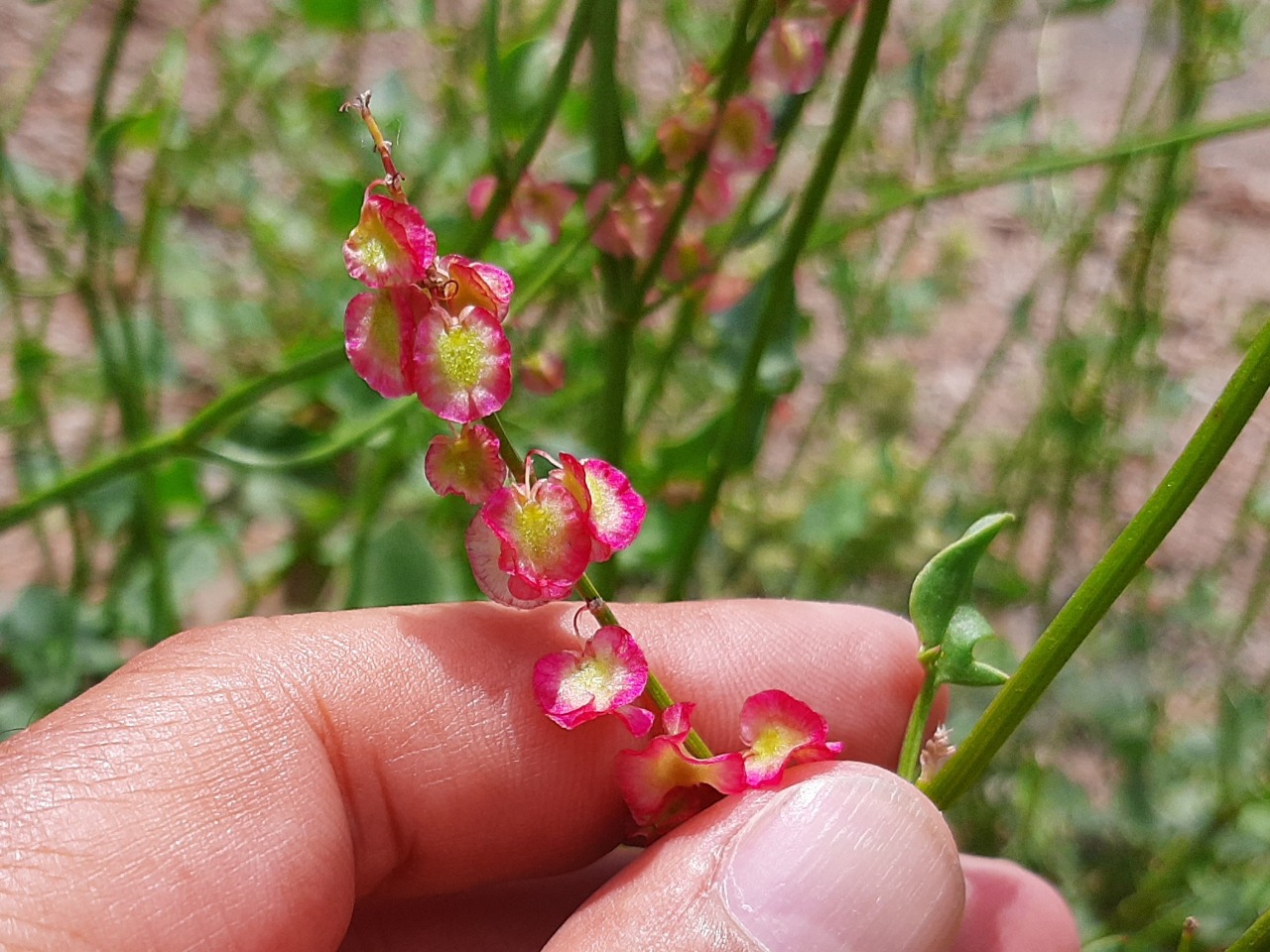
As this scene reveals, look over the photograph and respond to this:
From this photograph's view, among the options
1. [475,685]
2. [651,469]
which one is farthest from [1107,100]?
[475,685]

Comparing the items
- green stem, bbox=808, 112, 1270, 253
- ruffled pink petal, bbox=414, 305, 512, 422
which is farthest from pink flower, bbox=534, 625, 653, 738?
green stem, bbox=808, 112, 1270, 253

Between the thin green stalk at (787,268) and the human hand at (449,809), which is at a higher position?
the thin green stalk at (787,268)

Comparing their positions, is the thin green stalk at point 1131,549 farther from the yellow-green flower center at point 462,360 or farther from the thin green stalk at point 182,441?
the thin green stalk at point 182,441

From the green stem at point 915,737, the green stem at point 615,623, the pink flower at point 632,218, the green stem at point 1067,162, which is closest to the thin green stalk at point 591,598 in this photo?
the green stem at point 615,623

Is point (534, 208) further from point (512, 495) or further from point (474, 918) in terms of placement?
point (474, 918)

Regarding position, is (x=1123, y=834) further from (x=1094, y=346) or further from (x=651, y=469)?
(x=651, y=469)

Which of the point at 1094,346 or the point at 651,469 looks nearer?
the point at 651,469
